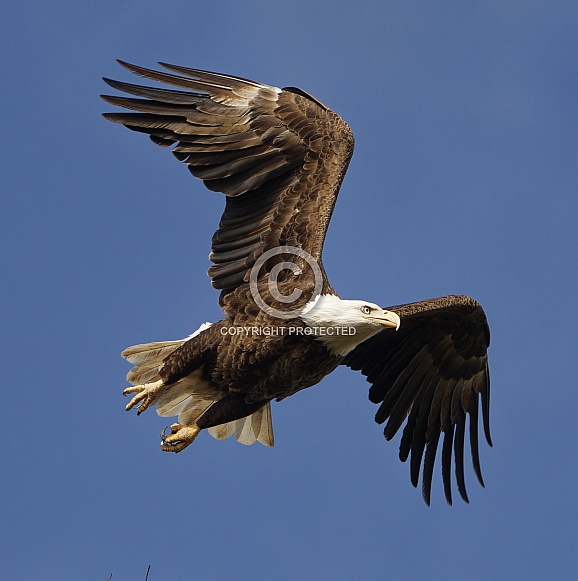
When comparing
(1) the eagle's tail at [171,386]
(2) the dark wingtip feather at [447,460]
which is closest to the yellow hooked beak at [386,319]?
(1) the eagle's tail at [171,386]

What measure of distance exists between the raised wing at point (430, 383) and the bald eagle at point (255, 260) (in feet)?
0.91

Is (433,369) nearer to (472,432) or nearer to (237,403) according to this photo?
(472,432)

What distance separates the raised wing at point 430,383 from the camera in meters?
9.65

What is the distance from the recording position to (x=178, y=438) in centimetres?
870

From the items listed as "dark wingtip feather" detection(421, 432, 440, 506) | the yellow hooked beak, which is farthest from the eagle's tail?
"dark wingtip feather" detection(421, 432, 440, 506)

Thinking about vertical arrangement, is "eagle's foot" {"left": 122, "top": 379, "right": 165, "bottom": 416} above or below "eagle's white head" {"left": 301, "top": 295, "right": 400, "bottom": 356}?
below

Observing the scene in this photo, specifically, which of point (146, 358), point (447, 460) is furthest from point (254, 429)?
point (447, 460)

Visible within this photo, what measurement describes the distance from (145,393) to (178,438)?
1.42 ft

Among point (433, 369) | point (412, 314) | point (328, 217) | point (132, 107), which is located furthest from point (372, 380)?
point (132, 107)

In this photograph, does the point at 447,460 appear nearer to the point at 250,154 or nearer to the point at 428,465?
the point at 428,465

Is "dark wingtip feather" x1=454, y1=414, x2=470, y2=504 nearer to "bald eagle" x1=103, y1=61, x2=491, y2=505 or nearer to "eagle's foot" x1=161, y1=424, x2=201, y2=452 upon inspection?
"bald eagle" x1=103, y1=61, x2=491, y2=505

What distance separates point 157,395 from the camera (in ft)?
28.1

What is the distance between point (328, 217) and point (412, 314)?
889 millimetres

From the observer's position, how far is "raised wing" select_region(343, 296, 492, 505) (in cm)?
965
